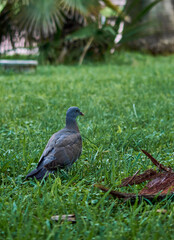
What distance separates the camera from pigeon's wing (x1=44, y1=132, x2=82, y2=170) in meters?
3.13

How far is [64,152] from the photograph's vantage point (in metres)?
3.22

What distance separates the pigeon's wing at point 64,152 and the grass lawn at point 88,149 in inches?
4.2

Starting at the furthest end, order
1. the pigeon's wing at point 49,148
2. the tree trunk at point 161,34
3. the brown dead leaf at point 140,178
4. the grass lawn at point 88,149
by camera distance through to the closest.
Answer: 1. the tree trunk at point 161,34
2. the pigeon's wing at point 49,148
3. the brown dead leaf at point 140,178
4. the grass lawn at point 88,149

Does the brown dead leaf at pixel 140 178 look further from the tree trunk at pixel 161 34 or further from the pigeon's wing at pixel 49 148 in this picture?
the tree trunk at pixel 161 34

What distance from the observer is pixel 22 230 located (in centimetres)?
228

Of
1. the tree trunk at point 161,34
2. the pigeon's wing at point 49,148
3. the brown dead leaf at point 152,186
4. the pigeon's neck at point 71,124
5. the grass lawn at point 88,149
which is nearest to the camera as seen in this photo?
the grass lawn at point 88,149

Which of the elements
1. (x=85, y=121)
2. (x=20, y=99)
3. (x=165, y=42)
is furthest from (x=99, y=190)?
(x=165, y=42)

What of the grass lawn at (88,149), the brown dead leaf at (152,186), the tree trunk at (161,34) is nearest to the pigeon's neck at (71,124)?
the grass lawn at (88,149)

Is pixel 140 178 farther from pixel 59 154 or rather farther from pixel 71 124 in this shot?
pixel 71 124

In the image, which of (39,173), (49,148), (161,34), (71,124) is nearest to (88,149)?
(71,124)

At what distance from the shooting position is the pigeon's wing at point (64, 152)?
313 centimetres

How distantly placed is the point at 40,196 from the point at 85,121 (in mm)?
2397

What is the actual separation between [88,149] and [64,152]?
0.71 meters

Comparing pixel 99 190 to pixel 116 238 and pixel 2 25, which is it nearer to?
pixel 116 238
